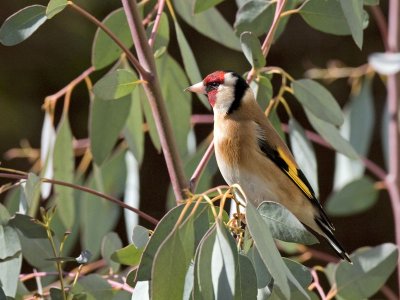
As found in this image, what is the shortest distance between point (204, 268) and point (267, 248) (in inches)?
3.2

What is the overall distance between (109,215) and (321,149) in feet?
7.22

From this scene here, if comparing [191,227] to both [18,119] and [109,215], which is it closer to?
[109,215]

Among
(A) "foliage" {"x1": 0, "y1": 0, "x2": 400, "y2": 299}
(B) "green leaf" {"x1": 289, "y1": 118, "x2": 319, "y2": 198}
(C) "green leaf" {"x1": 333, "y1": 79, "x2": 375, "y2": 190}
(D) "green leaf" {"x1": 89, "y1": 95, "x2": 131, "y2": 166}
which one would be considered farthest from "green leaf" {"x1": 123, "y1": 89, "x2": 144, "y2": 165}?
(C) "green leaf" {"x1": 333, "y1": 79, "x2": 375, "y2": 190}

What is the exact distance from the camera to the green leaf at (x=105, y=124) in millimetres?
1716

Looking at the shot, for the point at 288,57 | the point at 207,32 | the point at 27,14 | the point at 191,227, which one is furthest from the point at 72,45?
the point at 191,227

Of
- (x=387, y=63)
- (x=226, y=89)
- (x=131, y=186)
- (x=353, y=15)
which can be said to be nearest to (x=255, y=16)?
(x=226, y=89)

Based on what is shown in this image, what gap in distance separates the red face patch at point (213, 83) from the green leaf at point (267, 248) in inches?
25.6

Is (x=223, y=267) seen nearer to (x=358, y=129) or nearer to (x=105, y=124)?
(x=105, y=124)

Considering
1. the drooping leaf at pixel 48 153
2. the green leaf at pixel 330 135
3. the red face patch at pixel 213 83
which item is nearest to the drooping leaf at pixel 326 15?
the green leaf at pixel 330 135

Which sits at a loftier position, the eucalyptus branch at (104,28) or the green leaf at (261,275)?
the eucalyptus branch at (104,28)

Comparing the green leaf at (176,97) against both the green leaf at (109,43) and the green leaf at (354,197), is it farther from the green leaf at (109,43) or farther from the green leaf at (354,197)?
the green leaf at (354,197)

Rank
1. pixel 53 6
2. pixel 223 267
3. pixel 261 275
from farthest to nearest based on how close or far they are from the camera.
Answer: pixel 53 6
pixel 261 275
pixel 223 267

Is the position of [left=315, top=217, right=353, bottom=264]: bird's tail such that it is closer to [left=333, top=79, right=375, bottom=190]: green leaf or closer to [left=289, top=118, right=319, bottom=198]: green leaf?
[left=289, top=118, right=319, bottom=198]: green leaf

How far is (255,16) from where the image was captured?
1.62m
